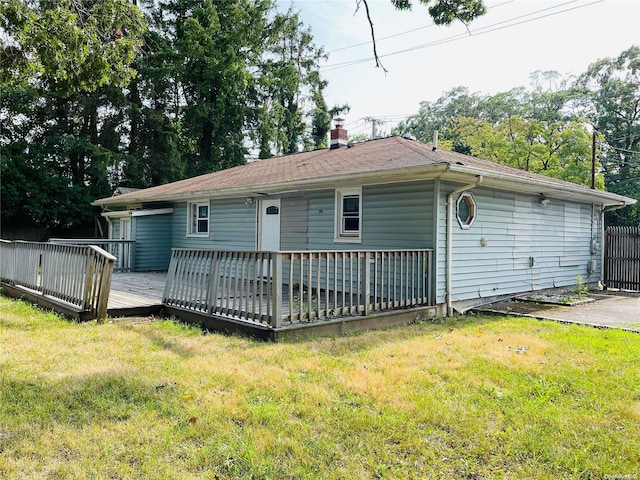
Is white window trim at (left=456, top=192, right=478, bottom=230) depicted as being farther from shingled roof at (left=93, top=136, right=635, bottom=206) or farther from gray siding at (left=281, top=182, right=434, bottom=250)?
gray siding at (left=281, top=182, right=434, bottom=250)

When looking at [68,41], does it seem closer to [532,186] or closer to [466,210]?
[466,210]

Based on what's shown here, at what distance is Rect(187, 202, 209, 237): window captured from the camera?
13180 millimetres

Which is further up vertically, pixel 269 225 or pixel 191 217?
pixel 191 217

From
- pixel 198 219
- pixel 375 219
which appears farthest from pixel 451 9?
pixel 198 219

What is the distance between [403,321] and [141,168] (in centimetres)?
2008

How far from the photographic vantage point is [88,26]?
26.3 ft

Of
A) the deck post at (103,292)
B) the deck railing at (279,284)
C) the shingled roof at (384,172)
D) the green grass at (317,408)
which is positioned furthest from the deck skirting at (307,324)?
the shingled roof at (384,172)

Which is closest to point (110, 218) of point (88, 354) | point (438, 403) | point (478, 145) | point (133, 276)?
point (133, 276)

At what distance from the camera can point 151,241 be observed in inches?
559

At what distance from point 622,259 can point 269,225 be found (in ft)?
32.2

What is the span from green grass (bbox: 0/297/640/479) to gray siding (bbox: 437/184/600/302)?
255cm

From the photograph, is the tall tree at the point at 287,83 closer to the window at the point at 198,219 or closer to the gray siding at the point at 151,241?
the gray siding at the point at 151,241

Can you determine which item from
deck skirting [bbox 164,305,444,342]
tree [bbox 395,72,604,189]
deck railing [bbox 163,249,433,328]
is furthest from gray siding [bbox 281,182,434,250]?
tree [bbox 395,72,604,189]

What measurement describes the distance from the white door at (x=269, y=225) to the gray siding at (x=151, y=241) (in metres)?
4.92
